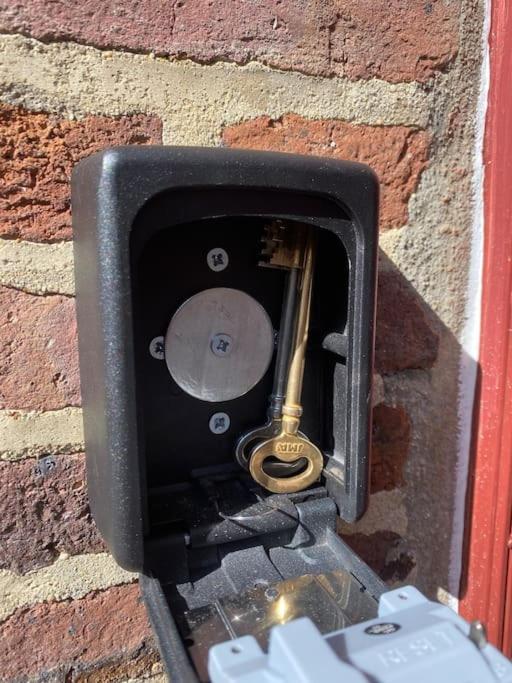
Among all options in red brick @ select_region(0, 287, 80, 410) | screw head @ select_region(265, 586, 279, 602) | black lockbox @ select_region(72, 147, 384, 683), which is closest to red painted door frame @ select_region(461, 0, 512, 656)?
black lockbox @ select_region(72, 147, 384, 683)

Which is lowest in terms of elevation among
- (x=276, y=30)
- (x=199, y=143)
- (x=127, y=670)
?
(x=127, y=670)

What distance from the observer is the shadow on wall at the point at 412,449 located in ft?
2.25

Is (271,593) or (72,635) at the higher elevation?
(271,593)

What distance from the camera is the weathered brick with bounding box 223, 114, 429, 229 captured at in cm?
59

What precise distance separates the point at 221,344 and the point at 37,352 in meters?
0.16

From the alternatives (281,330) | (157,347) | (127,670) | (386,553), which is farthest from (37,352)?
(386,553)

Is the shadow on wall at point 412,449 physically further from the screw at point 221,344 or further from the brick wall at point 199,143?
the screw at point 221,344

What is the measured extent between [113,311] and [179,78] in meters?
0.26

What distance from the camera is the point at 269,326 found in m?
0.55

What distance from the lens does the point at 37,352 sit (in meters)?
0.54

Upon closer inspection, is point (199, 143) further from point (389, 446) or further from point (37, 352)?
point (389, 446)

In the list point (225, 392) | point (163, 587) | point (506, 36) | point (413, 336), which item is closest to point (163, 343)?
point (225, 392)

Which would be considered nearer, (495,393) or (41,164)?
(41,164)

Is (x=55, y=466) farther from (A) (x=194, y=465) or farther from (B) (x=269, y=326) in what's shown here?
(B) (x=269, y=326)
